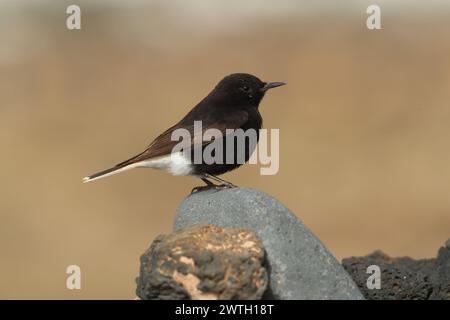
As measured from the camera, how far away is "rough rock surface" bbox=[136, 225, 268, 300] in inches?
213

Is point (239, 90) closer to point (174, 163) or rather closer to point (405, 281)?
point (174, 163)

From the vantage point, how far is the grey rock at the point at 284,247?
6.13 meters

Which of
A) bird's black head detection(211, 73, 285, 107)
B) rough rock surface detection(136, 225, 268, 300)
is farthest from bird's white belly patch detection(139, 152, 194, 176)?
rough rock surface detection(136, 225, 268, 300)

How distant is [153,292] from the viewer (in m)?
5.59

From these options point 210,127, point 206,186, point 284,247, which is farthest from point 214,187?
point 284,247

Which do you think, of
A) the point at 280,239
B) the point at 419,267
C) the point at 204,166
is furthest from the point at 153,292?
the point at 419,267

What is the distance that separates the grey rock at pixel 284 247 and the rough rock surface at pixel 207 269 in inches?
19.5

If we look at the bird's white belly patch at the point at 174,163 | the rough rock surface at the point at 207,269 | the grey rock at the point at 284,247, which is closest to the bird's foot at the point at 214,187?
the bird's white belly patch at the point at 174,163

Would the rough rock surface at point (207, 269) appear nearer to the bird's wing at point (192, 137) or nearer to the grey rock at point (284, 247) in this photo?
the grey rock at point (284, 247)

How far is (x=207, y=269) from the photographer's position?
5406mm

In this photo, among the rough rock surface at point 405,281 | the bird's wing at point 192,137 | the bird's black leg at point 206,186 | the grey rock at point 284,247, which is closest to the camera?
the grey rock at point 284,247

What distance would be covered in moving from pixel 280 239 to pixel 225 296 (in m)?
1.05
